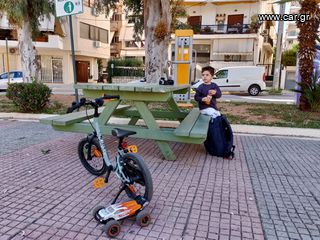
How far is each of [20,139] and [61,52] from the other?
23.9 meters

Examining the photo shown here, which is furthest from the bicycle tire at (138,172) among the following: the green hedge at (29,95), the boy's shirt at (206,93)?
the green hedge at (29,95)

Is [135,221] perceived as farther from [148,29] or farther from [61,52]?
[61,52]

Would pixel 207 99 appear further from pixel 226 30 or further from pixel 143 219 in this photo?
pixel 226 30

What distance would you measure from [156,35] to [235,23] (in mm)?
21039

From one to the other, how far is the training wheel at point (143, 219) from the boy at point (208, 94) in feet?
8.77

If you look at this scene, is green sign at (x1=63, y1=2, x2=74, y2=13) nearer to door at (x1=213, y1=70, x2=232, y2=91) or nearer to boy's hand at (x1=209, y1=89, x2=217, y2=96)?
boy's hand at (x1=209, y1=89, x2=217, y2=96)

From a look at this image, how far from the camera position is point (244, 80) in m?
18.7

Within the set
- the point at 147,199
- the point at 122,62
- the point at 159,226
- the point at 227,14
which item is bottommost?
the point at 159,226

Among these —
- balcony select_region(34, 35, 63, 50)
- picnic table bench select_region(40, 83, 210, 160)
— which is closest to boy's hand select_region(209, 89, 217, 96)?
picnic table bench select_region(40, 83, 210, 160)

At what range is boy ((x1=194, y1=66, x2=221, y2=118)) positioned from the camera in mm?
5005

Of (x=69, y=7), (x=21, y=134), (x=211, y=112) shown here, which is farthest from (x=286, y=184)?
(x=69, y=7)

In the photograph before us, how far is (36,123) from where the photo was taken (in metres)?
7.58

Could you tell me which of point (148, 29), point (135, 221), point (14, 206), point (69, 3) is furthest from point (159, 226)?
point (148, 29)

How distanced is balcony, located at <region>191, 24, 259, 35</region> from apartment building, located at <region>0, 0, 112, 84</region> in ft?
33.7
